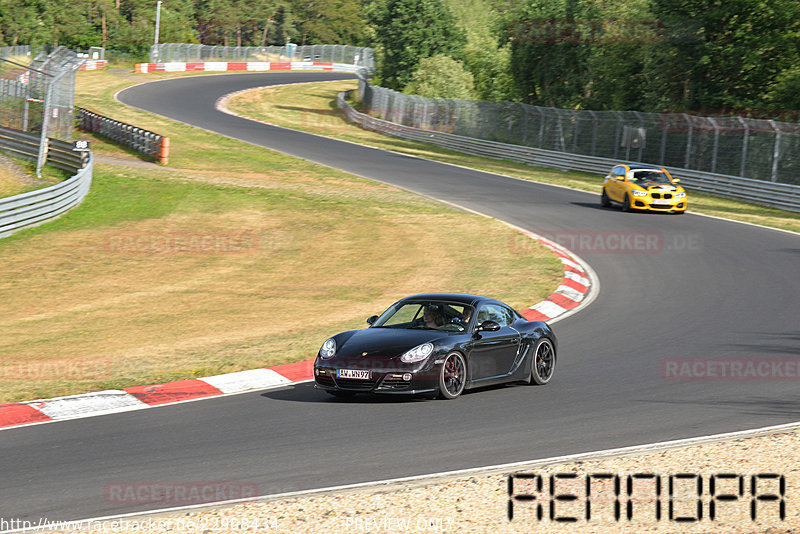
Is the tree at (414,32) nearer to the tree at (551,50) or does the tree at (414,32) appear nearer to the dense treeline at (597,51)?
the dense treeline at (597,51)

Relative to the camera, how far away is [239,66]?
333 ft

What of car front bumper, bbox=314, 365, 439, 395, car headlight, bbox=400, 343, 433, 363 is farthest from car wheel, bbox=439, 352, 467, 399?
car headlight, bbox=400, 343, 433, 363

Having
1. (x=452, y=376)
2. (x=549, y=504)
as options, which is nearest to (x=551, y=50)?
(x=452, y=376)

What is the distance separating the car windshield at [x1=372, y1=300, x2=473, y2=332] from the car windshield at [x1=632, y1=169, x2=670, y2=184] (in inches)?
768

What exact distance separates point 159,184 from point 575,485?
28.0 meters

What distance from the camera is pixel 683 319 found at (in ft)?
52.8

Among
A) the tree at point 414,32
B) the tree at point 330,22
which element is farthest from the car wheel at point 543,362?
the tree at point 330,22

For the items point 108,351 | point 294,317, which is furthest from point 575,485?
point 294,317

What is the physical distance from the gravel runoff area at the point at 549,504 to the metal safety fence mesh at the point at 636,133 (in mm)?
28278

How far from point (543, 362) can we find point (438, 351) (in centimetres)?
197

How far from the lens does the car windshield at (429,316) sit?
11.5 m

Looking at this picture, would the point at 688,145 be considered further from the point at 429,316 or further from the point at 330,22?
the point at 330,22

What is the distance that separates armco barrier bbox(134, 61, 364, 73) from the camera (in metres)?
91.5

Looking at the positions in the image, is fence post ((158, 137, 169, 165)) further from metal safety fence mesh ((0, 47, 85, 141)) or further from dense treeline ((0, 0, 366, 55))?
dense treeline ((0, 0, 366, 55))
